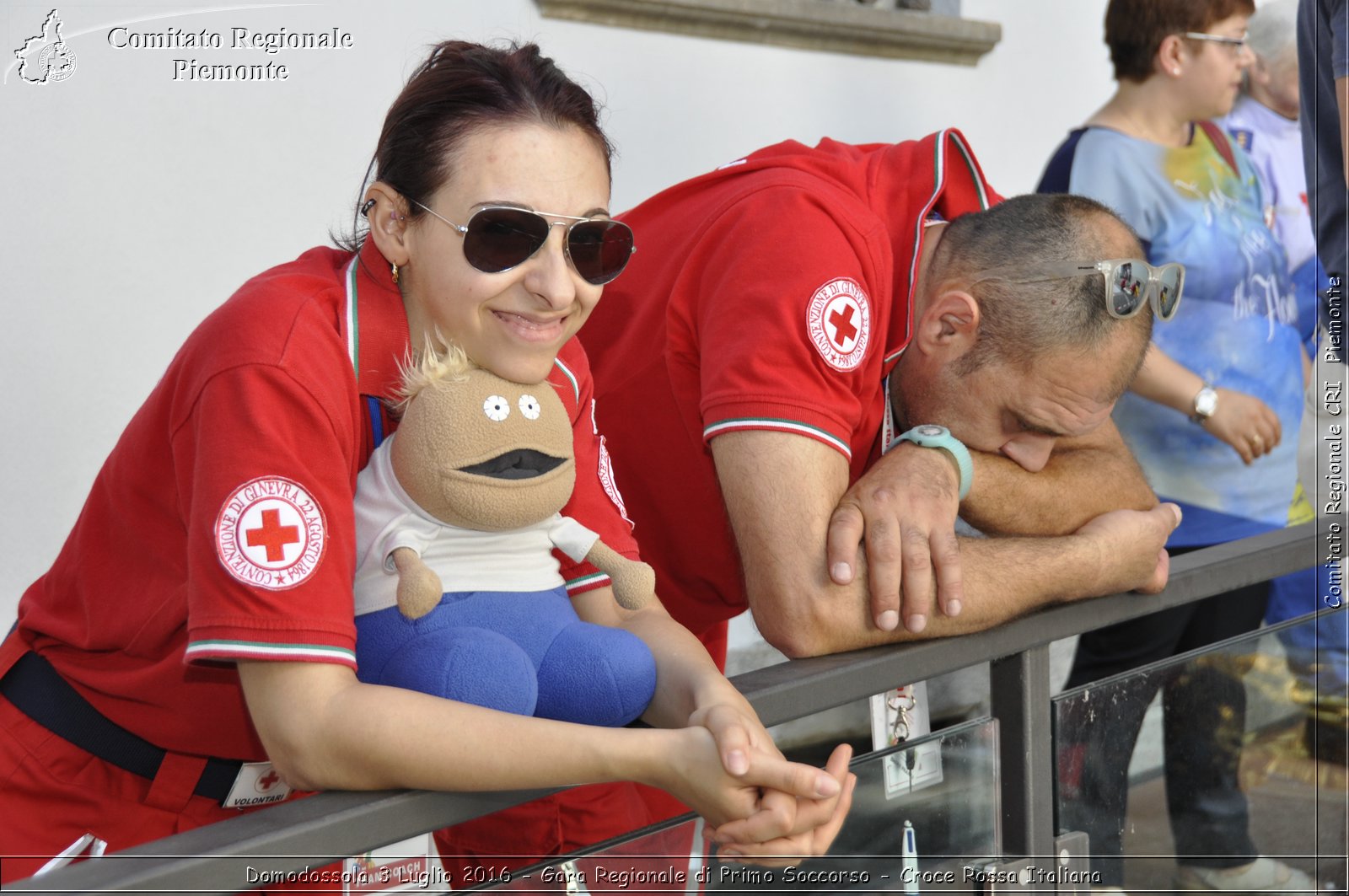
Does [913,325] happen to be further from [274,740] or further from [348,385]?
[274,740]

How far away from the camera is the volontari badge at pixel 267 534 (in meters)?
1.23

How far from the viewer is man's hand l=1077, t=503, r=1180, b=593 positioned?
6.47ft

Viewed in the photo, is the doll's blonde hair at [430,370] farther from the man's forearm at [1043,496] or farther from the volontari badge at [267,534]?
the man's forearm at [1043,496]

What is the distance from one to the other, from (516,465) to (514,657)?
194 millimetres

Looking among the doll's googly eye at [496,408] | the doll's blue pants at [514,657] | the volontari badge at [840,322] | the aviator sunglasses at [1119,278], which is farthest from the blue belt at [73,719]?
the aviator sunglasses at [1119,278]

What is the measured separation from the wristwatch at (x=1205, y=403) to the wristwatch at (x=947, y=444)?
113 cm

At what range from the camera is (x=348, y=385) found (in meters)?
1.37

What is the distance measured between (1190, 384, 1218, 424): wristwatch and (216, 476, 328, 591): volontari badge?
232 centimetres

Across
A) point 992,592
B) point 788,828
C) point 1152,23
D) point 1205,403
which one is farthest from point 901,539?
point 1152,23

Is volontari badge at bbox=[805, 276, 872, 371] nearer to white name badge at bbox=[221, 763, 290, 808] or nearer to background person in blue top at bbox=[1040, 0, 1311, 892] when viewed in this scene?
white name badge at bbox=[221, 763, 290, 808]

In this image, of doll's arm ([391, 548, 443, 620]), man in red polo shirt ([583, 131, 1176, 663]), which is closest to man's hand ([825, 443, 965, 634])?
man in red polo shirt ([583, 131, 1176, 663])

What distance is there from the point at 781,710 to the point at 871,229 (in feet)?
2.74

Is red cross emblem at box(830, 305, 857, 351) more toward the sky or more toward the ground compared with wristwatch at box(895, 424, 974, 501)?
more toward the sky

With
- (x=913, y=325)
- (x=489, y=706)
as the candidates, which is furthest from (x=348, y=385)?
(x=913, y=325)
